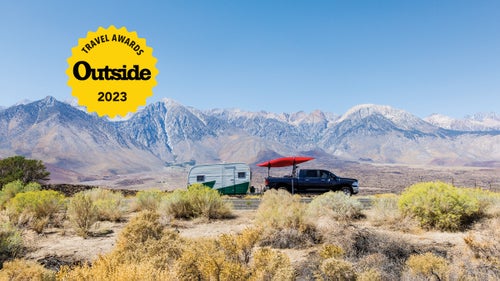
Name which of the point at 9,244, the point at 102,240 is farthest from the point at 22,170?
the point at 9,244

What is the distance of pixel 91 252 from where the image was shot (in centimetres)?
927

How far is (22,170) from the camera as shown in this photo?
28203mm

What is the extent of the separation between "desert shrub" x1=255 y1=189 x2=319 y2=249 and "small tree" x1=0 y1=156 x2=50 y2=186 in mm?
24260

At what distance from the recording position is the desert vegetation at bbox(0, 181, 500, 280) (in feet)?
20.3

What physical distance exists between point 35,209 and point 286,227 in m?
9.49

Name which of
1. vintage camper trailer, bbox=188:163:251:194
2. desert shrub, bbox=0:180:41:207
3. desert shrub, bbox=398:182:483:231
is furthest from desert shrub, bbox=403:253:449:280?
vintage camper trailer, bbox=188:163:251:194

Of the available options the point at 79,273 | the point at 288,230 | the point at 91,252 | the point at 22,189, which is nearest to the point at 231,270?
the point at 79,273

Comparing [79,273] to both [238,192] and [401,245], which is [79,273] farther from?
[238,192]

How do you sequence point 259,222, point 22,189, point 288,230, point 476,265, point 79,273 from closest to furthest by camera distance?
point 79,273 → point 476,265 → point 288,230 → point 259,222 → point 22,189

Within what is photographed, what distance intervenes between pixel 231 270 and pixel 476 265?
592 cm

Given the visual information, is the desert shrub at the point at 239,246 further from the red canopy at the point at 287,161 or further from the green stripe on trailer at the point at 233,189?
the green stripe on trailer at the point at 233,189

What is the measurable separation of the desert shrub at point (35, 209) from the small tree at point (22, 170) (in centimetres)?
1647

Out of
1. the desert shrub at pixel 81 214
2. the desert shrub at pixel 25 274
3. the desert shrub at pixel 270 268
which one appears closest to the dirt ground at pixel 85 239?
the desert shrub at pixel 81 214

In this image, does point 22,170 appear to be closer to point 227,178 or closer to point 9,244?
point 227,178
